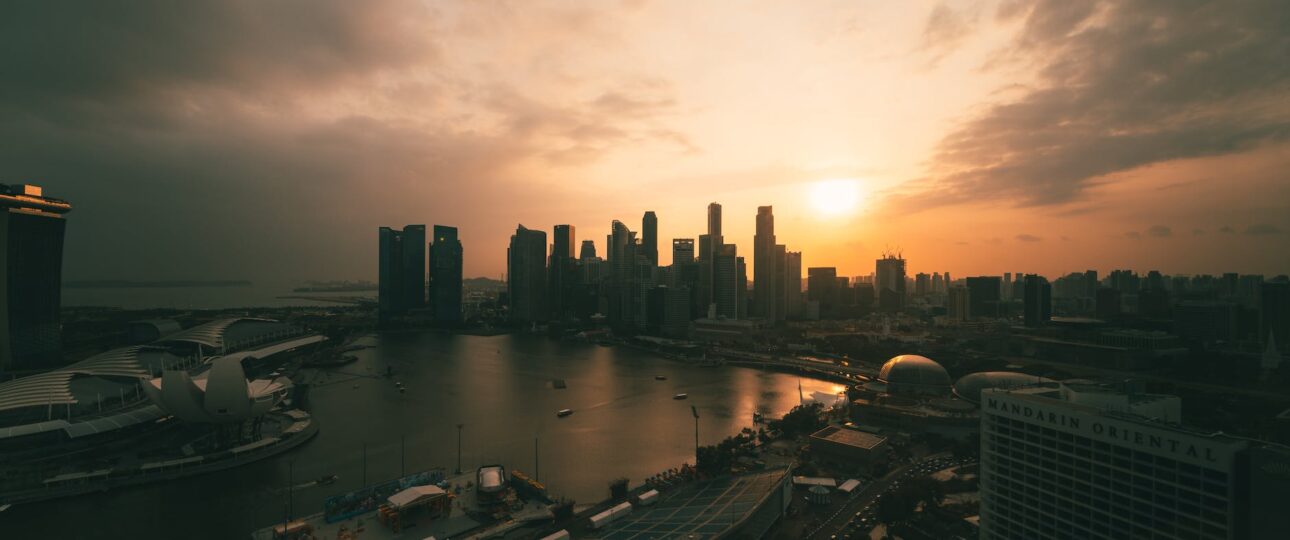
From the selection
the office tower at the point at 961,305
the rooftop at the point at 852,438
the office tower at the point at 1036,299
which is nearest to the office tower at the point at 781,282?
the office tower at the point at 961,305

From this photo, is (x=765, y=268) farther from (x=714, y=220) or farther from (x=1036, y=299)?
(x=1036, y=299)

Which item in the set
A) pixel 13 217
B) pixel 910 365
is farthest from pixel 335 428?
pixel 910 365

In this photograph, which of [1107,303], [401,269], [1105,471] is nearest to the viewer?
[1105,471]

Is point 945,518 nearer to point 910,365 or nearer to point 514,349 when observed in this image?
point 910,365

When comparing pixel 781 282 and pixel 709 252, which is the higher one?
pixel 709 252

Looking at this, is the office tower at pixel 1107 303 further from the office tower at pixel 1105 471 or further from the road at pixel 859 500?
the office tower at pixel 1105 471

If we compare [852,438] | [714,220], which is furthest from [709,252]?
[852,438]
